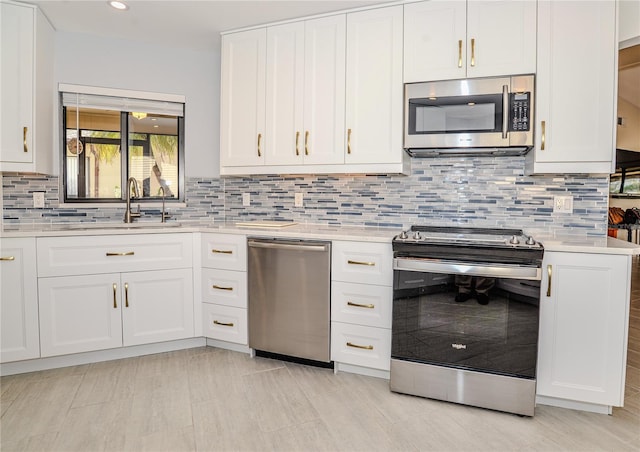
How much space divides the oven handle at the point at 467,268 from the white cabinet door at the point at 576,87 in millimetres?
696

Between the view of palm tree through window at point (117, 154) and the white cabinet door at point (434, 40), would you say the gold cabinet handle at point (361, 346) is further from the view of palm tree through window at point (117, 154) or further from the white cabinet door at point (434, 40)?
the view of palm tree through window at point (117, 154)

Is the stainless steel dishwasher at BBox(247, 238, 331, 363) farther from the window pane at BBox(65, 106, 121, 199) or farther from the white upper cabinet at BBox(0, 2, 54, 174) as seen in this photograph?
the white upper cabinet at BBox(0, 2, 54, 174)

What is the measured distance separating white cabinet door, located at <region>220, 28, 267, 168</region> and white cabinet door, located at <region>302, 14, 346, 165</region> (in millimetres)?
367

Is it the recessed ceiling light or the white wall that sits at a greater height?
→ the recessed ceiling light

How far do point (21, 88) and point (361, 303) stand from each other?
268 centimetres

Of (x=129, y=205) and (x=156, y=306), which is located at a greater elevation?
(x=129, y=205)

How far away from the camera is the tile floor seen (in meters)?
1.86

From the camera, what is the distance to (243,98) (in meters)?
3.10

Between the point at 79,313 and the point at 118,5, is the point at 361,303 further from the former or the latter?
the point at 118,5

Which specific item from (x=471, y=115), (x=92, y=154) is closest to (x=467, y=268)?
(x=471, y=115)

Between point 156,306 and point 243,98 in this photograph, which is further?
point 243,98

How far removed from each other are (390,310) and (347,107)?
54.6 inches

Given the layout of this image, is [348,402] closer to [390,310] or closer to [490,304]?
[390,310]

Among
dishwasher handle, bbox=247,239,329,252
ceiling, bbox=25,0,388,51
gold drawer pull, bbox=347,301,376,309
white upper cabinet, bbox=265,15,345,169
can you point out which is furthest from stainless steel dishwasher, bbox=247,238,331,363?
ceiling, bbox=25,0,388,51
